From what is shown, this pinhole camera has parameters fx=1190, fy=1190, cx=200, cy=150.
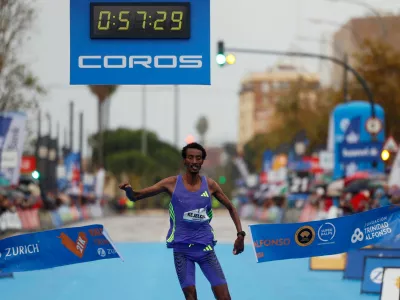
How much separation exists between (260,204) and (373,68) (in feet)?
43.8

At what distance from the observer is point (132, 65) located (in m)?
15.6

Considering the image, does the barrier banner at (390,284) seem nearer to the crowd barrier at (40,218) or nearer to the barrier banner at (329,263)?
the barrier banner at (329,263)

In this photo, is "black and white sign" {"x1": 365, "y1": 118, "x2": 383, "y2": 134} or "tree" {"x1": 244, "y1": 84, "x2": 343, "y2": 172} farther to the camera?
"tree" {"x1": 244, "y1": 84, "x2": 343, "y2": 172}

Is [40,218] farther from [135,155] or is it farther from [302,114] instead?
[135,155]

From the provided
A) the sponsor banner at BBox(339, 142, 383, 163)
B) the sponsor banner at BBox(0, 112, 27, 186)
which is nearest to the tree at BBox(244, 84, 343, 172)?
the sponsor banner at BBox(339, 142, 383, 163)

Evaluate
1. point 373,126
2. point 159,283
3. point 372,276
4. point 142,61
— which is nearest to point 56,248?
point 142,61

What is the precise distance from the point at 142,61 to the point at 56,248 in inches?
119

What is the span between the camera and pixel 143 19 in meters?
15.3

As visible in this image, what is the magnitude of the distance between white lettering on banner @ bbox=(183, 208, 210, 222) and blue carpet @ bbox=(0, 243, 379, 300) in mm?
6338

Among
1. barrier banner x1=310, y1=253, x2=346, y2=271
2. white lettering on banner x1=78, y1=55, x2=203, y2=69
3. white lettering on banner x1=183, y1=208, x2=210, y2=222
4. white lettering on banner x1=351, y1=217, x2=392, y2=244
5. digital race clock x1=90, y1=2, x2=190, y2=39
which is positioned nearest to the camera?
white lettering on banner x1=183, y1=208, x2=210, y2=222

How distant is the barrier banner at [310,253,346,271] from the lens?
2322 centimetres

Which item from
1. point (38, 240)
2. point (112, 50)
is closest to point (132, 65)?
point (112, 50)

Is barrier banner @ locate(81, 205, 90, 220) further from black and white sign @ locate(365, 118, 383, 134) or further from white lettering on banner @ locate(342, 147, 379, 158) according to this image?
black and white sign @ locate(365, 118, 383, 134)

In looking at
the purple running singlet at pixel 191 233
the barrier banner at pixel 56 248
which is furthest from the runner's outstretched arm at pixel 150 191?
the barrier banner at pixel 56 248
